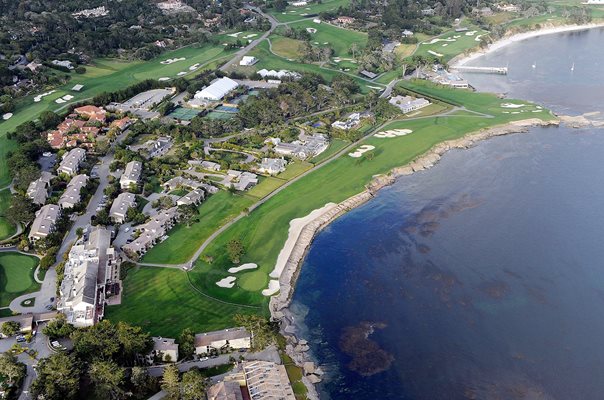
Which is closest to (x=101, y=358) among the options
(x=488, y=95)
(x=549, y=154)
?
(x=549, y=154)

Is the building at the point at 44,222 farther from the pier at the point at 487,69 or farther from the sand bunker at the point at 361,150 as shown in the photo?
the pier at the point at 487,69

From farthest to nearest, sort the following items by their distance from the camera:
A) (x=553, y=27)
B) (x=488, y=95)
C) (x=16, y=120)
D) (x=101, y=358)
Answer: (x=553, y=27) < (x=488, y=95) < (x=16, y=120) < (x=101, y=358)

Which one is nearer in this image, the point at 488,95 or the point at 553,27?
the point at 488,95

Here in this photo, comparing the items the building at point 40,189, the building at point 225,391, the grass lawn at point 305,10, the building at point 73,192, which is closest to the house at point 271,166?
the building at point 73,192

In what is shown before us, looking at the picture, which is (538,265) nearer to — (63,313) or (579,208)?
(579,208)

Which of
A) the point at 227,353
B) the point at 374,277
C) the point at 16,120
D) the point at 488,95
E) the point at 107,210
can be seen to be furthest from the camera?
the point at 488,95

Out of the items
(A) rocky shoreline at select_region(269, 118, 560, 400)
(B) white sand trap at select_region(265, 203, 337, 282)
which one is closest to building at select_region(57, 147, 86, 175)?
(B) white sand trap at select_region(265, 203, 337, 282)
